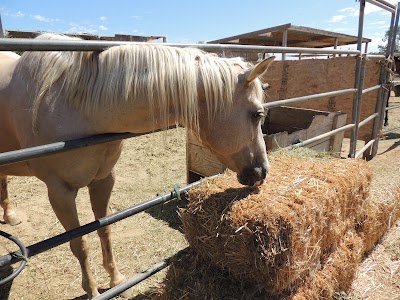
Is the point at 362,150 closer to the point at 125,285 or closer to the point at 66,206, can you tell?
the point at 125,285

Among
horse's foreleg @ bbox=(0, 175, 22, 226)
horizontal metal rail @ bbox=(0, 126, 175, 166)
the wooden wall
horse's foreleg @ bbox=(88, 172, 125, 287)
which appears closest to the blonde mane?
horizontal metal rail @ bbox=(0, 126, 175, 166)

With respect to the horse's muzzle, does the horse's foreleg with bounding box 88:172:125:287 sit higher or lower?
lower

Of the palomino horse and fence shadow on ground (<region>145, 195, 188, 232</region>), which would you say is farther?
fence shadow on ground (<region>145, 195, 188, 232</region>)

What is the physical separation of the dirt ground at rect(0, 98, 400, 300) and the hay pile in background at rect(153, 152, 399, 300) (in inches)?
16.5

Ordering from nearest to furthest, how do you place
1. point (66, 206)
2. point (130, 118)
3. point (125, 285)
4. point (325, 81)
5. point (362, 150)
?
point (130, 118)
point (125, 285)
point (66, 206)
point (362, 150)
point (325, 81)

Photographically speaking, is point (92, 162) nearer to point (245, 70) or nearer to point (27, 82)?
point (27, 82)

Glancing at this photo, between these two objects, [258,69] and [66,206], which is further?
[66,206]

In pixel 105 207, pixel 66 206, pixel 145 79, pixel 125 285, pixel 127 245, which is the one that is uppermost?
pixel 145 79

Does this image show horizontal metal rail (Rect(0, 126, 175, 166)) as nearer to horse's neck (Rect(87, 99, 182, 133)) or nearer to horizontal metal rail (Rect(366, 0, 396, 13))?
horse's neck (Rect(87, 99, 182, 133))

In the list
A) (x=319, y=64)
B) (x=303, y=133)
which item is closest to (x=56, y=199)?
(x=303, y=133)

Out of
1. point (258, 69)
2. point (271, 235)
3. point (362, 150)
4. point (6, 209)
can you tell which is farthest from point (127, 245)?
point (362, 150)

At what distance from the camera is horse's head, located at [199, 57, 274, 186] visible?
4.97 ft

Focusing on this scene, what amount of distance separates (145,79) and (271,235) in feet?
3.14

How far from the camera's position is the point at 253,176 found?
1597mm
